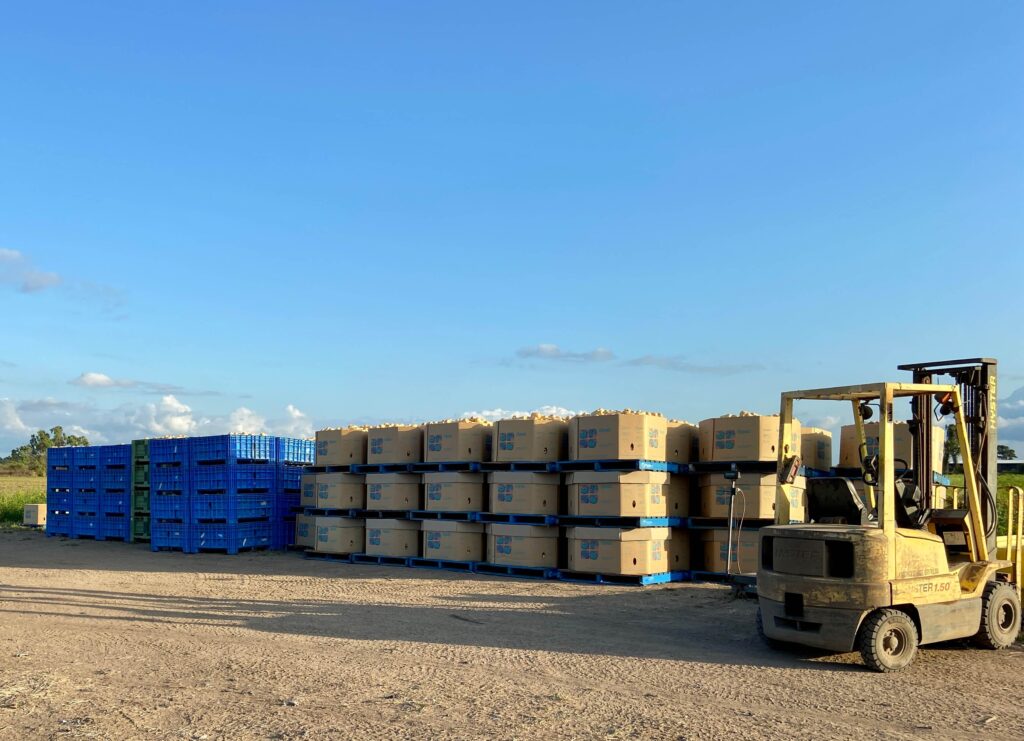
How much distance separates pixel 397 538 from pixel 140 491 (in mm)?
7901

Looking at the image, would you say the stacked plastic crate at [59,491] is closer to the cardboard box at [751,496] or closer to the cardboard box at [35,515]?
the cardboard box at [35,515]

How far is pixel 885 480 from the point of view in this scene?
22.1ft

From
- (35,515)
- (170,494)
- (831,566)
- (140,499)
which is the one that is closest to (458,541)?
(170,494)

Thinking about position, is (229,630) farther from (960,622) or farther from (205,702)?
(960,622)

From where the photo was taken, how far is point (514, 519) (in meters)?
12.9

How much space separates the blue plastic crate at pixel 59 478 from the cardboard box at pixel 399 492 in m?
10.7

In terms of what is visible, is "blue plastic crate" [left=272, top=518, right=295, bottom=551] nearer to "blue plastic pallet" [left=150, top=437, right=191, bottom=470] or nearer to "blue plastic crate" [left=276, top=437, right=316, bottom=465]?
"blue plastic crate" [left=276, top=437, right=316, bottom=465]

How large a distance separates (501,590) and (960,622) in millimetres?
5831

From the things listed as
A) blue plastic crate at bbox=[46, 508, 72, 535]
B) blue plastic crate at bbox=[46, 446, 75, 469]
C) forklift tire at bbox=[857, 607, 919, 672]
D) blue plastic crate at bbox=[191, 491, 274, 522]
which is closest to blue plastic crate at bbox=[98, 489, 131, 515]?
blue plastic crate at bbox=[46, 508, 72, 535]

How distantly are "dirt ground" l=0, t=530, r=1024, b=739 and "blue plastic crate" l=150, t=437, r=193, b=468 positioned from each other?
6.28 meters

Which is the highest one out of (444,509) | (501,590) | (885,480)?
(885,480)

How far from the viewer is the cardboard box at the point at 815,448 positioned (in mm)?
12547

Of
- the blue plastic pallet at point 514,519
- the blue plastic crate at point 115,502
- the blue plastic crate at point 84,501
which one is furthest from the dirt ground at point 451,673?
the blue plastic crate at point 84,501

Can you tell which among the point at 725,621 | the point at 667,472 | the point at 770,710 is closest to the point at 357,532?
the point at 667,472
